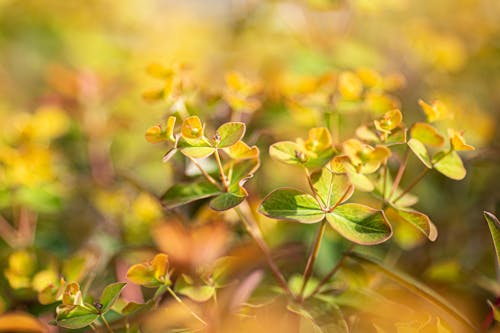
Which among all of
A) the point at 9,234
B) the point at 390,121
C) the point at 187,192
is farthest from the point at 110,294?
the point at 9,234

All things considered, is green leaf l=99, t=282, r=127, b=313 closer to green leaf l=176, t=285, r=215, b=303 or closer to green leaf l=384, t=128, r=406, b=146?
green leaf l=176, t=285, r=215, b=303

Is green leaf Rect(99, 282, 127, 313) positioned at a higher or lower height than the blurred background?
higher

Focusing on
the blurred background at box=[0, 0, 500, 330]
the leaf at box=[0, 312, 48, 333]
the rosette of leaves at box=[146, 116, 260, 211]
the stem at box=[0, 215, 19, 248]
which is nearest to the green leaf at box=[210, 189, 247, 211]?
the rosette of leaves at box=[146, 116, 260, 211]

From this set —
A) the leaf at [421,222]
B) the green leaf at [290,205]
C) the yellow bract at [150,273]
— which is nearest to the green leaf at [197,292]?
the yellow bract at [150,273]

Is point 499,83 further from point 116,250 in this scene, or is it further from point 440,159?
point 116,250

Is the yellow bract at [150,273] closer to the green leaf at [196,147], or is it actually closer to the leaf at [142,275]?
the leaf at [142,275]

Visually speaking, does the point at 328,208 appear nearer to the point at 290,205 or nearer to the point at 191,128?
the point at 290,205
